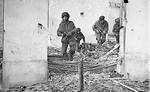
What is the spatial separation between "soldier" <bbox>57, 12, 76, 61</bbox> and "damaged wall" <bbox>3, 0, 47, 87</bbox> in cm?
54

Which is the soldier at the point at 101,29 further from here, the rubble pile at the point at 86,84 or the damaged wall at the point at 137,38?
the rubble pile at the point at 86,84

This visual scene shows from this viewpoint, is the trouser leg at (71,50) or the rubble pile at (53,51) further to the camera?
the trouser leg at (71,50)

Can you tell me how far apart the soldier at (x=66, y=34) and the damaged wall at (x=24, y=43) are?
0.54 meters

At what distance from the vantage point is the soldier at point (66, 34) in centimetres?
476

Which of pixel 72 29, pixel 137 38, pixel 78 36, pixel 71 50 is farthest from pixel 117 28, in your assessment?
pixel 71 50

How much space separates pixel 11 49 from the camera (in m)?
4.11

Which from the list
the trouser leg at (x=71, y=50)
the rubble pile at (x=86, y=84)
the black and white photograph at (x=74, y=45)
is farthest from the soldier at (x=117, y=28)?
the trouser leg at (x=71, y=50)

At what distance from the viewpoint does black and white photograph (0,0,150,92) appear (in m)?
4.12

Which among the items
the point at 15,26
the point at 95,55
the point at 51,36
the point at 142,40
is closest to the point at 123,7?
the point at 142,40

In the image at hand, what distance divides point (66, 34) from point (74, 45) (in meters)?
0.39

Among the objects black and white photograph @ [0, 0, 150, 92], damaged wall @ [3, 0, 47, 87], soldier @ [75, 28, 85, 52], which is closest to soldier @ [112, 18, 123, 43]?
black and white photograph @ [0, 0, 150, 92]

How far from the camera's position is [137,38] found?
494 centimetres

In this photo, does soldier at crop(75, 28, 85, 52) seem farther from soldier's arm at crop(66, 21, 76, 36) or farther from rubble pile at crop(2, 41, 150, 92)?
rubble pile at crop(2, 41, 150, 92)

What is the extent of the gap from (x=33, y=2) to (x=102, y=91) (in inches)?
108
